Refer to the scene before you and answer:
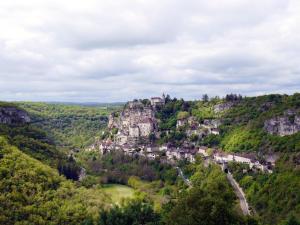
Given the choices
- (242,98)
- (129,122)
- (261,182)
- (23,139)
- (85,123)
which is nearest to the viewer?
(261,182)

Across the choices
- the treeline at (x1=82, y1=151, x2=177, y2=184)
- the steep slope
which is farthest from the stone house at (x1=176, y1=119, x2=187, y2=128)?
the steep slope

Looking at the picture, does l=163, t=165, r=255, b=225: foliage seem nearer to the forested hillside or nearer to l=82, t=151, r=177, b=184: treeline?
l=82, t=151, r=177, b=184: treeline

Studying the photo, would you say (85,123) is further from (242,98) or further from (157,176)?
(157,176)

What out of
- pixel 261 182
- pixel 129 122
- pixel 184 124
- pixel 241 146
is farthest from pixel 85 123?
pixel 261 182

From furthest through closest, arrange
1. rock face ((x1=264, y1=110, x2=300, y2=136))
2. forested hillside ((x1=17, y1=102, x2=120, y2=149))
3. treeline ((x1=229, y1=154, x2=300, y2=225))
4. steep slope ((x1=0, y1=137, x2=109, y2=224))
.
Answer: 1. forested hillside ((x1=17, y1=102, x2=120, y2=149))
2. rock face ((x1=264, y1=110, x2=300, y2=136))
3. treeline ((x1=229, y1=154, x2=300, y2=225))
4. steep slope ((x1=0, y1=137, x2=109, y2=224))

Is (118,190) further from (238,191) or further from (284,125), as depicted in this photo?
(284,125)

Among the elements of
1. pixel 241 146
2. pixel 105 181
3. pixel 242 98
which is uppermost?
pixel 242 98

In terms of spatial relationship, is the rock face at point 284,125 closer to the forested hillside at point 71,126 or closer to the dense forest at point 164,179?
the dense forest at point 164,179
